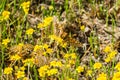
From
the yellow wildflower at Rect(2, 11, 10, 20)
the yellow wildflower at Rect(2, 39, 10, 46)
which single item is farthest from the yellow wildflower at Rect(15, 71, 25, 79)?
the yellow wildflower at Rect(2, 11, 10, 20)

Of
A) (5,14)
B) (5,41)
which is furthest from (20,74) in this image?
(5,14)

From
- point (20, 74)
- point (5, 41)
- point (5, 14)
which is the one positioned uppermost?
point (5, 14)

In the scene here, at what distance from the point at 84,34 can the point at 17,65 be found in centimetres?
66

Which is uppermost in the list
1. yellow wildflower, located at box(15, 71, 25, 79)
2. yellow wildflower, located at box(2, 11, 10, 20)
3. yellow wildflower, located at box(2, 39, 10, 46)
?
yellow wildflower, located at box(2, 11, 10, 20)

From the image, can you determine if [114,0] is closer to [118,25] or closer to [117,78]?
[118,25]

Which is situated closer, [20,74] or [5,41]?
[20,74]

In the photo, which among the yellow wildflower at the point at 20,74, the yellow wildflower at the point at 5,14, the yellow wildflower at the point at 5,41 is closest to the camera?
the yellow wildflower at the point at 20,74

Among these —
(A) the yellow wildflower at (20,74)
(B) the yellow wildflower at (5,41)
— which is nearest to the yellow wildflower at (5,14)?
(B) the yellow wildflower at (5,41)

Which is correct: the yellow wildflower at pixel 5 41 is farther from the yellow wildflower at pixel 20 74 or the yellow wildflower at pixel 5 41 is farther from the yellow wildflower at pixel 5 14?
the yellow wildflower at pixel 20 74

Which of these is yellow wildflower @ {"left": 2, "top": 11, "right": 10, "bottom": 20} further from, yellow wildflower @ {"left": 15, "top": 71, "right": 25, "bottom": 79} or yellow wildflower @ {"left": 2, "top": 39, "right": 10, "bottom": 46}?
yellow wildflower @ {"left": 15, "top": 71, "right": 25, "bottom": 79}

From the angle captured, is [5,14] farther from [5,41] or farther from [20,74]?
[20,74]

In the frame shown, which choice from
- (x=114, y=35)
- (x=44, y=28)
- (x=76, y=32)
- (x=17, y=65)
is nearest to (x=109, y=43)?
(x=114, y=35)

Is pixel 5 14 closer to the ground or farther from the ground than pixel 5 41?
farther from the ground

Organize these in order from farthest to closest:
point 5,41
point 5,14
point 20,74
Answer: point 5,14 → point 5,41 → point 20,74
